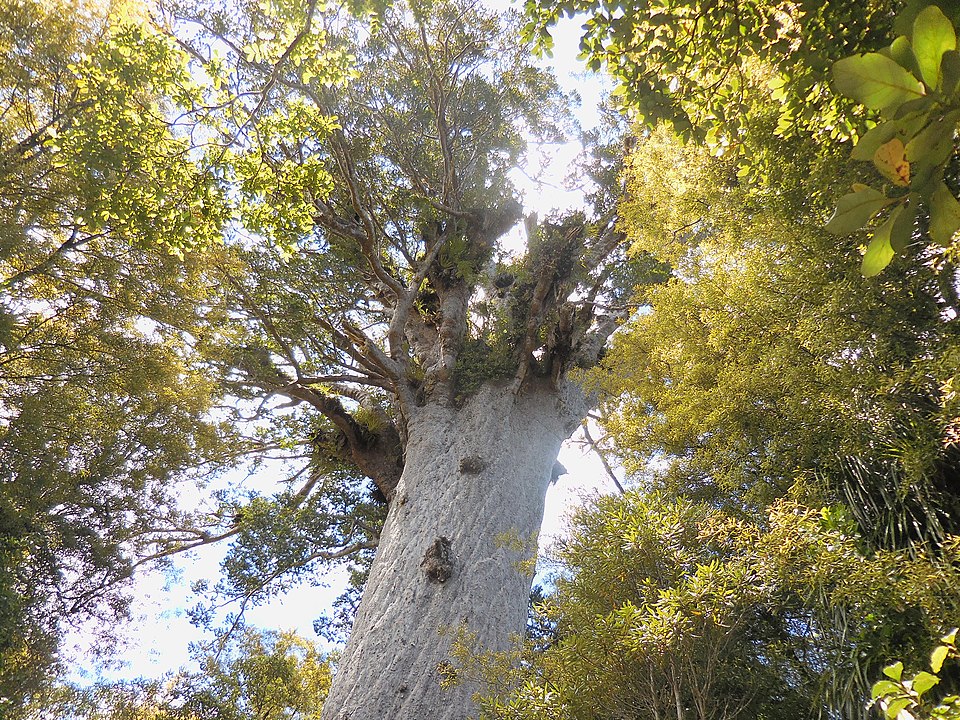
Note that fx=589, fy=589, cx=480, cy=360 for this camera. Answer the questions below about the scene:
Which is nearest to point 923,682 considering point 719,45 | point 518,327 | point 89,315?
point 719,45

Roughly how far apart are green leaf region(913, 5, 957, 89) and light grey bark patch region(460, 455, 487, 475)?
427 centimetres

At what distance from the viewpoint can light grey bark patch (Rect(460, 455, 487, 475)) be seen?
15.4ft

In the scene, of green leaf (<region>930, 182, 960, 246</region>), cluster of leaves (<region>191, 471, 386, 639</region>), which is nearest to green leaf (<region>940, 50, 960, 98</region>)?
green leaf (<region>930, 182, 960, 246</region>)

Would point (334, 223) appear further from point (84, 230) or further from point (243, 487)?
point (243, 487)

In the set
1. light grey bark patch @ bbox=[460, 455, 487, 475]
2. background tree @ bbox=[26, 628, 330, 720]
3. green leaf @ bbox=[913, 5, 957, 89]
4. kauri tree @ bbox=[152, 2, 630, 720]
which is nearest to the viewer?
green leaf @ bbox=[913, 5, 957, 89]

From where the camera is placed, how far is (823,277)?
2.59 metres

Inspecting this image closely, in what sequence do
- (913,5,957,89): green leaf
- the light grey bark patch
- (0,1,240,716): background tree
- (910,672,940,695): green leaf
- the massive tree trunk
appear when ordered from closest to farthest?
1. (913,5,957,89): green leaf
2. (910,672,940,695): green leaf
3. the massive tree trunk
4. (0,1,240,716): background tree
5. the light grey bark patch

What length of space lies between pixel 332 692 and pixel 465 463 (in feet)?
5.99

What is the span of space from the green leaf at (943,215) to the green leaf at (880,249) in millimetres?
39

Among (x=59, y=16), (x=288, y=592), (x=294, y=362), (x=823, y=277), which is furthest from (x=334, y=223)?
(x=823, y=277)

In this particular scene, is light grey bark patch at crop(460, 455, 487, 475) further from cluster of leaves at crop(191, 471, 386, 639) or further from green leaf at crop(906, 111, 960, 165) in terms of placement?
green leaf at crop(906, 111, 960, 165)

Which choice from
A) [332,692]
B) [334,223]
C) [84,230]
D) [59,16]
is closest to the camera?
[332,692]

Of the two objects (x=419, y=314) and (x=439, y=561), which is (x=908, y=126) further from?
(x=419, y=314)

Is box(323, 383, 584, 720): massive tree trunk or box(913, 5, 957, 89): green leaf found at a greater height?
box(323, 383, 584, 720): massive tree trunk
